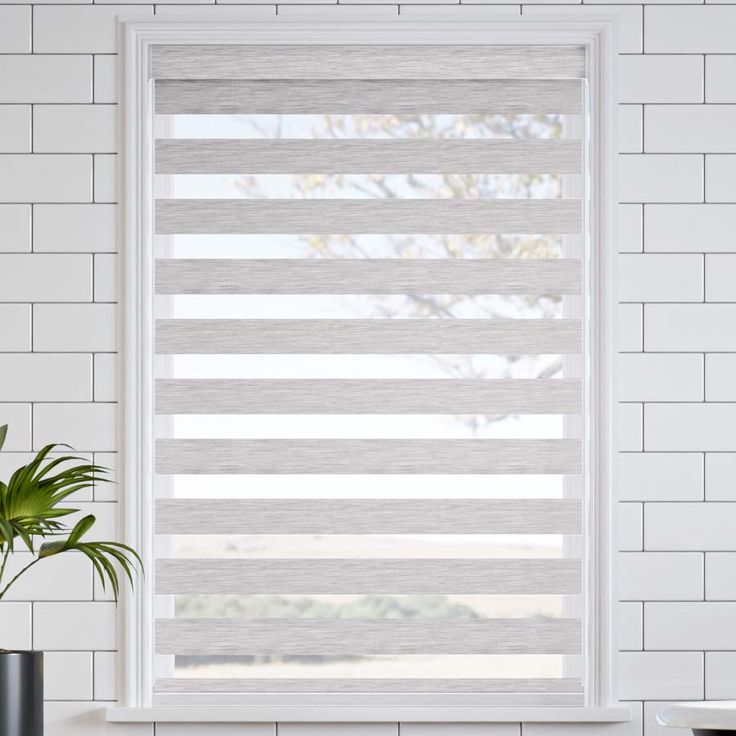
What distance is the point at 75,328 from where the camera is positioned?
73.5 inches

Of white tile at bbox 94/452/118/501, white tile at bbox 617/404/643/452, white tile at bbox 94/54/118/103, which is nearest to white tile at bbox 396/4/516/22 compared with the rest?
white tile at bbox 94/54/118/103

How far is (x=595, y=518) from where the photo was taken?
1.85 metres

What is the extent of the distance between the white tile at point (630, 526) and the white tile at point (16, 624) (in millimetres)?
1132

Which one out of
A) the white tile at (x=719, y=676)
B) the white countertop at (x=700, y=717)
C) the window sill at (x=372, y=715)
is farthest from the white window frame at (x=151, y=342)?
the white countertop at (x=700, y=717)

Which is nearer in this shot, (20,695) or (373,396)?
(20,695)

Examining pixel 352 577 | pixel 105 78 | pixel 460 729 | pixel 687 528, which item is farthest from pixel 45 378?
pixel 687 528

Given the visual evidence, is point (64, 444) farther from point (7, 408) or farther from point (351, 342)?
point (351, 342)

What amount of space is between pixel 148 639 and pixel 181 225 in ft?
2.63

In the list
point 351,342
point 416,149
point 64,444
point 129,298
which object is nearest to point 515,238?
point 416,149

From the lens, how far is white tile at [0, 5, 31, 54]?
74.3 inches

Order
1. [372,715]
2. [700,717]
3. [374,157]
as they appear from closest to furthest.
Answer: [700,717], [372,715], [374,157]

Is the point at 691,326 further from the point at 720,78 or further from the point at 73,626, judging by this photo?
the point at 73,626

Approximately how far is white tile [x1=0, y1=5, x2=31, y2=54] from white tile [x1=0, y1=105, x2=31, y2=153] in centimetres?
11

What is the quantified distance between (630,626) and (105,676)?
100cm
